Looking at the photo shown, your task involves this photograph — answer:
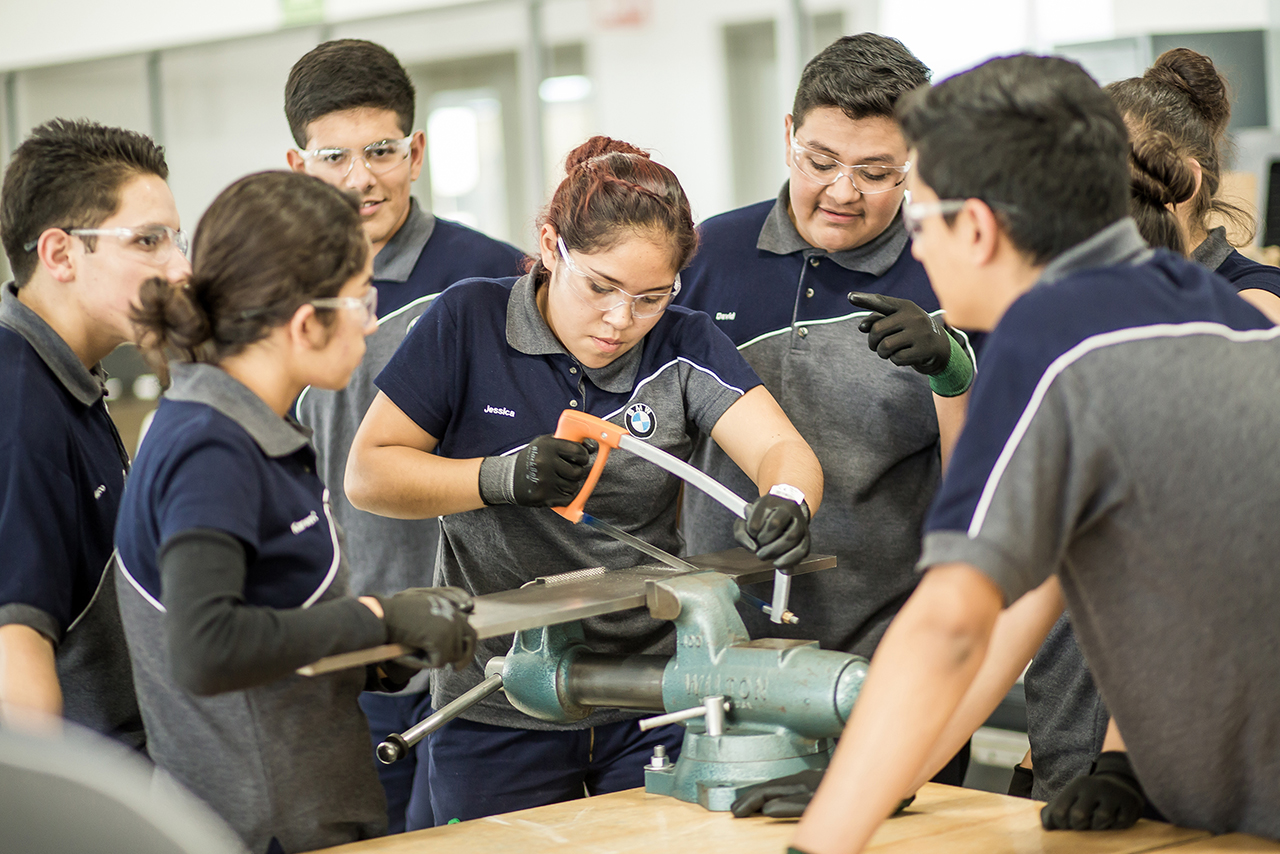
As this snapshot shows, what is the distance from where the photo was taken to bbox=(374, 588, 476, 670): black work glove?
132 centimetres

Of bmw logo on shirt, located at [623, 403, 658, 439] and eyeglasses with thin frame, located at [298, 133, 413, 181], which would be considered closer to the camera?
bmw logo on shirt, located at [623, 403, 658, 439]

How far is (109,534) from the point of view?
162 cm

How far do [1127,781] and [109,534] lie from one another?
1295 millimetres

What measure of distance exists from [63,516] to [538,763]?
78 centimetres

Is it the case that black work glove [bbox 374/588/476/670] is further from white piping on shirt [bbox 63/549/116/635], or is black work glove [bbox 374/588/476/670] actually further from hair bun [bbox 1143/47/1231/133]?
hair bun [bbox 1143/47/1231/133]

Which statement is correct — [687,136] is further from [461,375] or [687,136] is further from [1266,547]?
[1266,547]

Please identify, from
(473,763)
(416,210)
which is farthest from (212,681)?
(416,210)

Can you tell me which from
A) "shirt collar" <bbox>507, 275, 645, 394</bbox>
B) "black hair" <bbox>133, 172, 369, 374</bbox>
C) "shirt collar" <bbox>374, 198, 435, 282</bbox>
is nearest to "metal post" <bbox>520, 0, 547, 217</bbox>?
"shirt collar" <bbox>374, 198, 435, 282</bbox>

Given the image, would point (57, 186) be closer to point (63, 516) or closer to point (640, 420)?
point (63, 516)

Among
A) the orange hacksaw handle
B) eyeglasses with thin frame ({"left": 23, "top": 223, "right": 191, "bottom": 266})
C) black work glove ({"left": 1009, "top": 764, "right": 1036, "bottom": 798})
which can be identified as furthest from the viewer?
black work glove ({"left": 1009, "top": 764, "right": 1036, "bottom": 798})

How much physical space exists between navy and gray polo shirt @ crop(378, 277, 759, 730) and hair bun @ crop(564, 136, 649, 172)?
0.22m

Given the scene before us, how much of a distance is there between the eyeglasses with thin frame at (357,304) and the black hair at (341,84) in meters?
1.08

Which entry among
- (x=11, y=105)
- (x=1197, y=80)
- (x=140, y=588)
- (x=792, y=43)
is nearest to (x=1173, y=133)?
(x=1197, y=80)

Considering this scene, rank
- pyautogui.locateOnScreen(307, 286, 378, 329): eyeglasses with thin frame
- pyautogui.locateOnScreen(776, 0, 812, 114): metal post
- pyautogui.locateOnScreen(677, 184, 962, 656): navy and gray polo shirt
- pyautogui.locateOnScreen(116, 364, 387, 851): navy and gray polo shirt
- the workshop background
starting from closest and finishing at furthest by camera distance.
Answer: pyautogui.locateOnScreen(116, 364, 387, 851): navy and gray polo shirt
pyautogui.locateOnScreen(307, 286, 378, 329): eyeglasses with thin frame
pyautogui.locateOnScreen(677, 184, 962, 656): navy and gray polo shirt
the workshop background
pyautogui.locateOnScreen(776, 0, 812, 114): metal post
